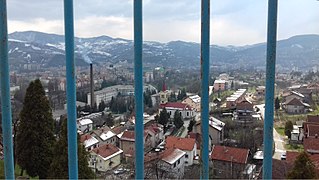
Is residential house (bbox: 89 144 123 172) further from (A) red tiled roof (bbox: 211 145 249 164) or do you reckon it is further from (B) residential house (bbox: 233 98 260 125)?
(B) residential house (bbox: 233 98 260 125)

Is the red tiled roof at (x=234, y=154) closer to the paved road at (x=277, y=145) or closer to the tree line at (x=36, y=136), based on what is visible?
the paved road at (x=277, y=145)

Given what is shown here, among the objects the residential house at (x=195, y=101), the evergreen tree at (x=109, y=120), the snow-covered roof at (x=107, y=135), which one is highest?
the residential house at (x=195, y=101)

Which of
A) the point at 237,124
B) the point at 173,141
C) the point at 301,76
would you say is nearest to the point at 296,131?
the point at 237,124

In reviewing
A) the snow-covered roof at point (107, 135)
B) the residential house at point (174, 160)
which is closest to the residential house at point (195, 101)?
the residential house at point (174, 160)

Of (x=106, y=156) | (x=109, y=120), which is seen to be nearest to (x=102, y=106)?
(x=109, y=120)

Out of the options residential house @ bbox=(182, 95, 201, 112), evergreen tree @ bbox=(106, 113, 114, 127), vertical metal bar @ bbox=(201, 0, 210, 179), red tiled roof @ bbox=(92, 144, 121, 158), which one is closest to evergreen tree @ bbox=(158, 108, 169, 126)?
evergreen tree @ bbox=(106, 113, 114, 127)

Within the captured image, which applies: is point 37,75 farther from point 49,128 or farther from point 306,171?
point 49,128

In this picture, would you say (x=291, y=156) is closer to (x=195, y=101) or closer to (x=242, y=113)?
(x=242, y=113)
